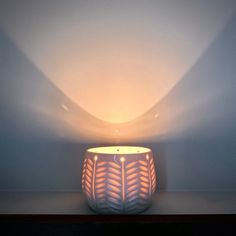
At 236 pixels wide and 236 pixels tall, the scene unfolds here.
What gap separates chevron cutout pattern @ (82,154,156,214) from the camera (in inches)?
22.7

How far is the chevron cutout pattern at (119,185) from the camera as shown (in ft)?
1.90

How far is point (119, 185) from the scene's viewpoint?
0.58 meters

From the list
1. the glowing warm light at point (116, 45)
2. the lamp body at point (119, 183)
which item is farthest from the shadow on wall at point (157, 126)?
the lamp body at point (119, 183)

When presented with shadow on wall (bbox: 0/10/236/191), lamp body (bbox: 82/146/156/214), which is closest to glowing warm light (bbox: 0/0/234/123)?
shadow on wall (bbox: 0/10/236/191)

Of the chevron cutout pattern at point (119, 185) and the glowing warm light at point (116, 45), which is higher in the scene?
the glowing warm light at point (116, 45)

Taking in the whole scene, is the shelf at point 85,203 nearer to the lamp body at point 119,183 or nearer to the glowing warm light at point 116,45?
the lamp body at point 119,183

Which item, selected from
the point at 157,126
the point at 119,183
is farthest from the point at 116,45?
the point at 119,183

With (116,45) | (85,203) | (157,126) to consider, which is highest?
(116,45)

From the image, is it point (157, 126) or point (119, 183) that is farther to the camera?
point (157, 126)

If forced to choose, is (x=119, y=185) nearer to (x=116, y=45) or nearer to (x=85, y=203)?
(x=85, y=203)

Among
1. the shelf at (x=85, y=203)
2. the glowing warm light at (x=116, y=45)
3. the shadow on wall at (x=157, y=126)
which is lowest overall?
the shelf at (x=85, y=203)

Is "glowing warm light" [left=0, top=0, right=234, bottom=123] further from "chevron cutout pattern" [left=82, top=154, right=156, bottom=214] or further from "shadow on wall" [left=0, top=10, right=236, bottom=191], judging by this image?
"chevron cutout pattern" [left=82, top=154, right=156, bottom=214]

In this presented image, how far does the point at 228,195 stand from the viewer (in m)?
0.75
